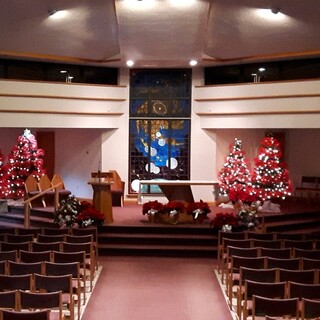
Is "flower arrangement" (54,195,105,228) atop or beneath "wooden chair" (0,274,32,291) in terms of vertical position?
atop

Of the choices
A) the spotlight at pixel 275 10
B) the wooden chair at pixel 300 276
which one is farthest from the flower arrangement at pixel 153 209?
the wooden chair at pixel 300 276

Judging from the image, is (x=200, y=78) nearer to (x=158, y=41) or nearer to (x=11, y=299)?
(x=158, y=41)

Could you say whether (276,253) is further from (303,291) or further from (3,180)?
(3,180)

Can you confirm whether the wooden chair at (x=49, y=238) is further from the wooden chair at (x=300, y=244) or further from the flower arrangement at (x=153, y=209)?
the wooden chair at (x=300, y=244)

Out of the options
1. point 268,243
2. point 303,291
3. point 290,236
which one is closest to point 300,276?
point 303,291

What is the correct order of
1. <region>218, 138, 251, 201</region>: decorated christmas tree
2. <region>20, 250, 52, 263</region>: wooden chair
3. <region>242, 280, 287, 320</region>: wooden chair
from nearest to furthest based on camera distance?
<region>242, 280, 287, 320</region>: wooden chair → <region>20, 250, 52, 263</region>: wooden chair → <region>218, 138, 251, 201</region>: decorated christmas tree

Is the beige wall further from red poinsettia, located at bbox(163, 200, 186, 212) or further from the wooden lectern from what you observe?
red poinsettia, located at bbox(163, 200, 186, 212)

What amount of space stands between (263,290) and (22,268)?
3.38 metres

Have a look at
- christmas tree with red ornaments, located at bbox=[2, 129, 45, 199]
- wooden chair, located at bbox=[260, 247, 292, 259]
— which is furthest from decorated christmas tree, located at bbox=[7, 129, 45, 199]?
wooden chair, located at bbox=[260, 247, 292, 259]

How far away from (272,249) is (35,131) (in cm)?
1117

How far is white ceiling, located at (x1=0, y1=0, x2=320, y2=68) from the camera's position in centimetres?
1139

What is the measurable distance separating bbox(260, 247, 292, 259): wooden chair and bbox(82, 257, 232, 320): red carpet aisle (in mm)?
1021

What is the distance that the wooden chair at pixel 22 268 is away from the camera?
24.8 ft

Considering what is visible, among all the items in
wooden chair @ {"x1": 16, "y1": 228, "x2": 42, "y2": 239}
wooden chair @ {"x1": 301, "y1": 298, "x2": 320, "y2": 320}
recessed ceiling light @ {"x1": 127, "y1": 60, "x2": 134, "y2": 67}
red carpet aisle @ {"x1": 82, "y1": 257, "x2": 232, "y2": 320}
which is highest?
recessed ceiling light @ {"x1": 127, "y1": 60, "x2": 134, "y2": 67}
